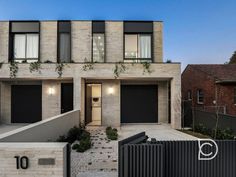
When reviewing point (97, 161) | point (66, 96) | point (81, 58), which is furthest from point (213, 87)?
point (97, 161)

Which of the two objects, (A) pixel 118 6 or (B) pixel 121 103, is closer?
(B) pixel 121 103

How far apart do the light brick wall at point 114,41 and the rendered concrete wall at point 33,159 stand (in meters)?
11.9

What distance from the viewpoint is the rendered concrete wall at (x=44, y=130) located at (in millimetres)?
5414

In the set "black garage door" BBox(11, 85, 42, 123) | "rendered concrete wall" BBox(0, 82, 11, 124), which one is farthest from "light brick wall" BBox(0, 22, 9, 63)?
"black garage door" BBox(11, 85, 42, 123)

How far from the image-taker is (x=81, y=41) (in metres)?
15.8

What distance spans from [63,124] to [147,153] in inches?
227

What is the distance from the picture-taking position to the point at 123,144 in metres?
4.91

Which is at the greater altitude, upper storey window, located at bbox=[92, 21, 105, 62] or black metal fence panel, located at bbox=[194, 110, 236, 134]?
upper storey window, located at bbox=[92, 21, 105, 62]

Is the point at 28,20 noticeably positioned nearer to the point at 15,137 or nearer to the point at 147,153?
the point at 15,137

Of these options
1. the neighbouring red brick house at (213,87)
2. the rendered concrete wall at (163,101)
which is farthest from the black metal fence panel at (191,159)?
the neighbouring red brick house at (213,87)

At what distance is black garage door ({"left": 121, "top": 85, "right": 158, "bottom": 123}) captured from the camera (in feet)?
52.2

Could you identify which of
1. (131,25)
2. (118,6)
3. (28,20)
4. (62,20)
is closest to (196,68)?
(131,25)

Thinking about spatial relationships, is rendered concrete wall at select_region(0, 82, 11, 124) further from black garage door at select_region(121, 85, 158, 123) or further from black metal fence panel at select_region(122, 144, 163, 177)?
black metal fence panel at select_region(122, 144, 163, 177)

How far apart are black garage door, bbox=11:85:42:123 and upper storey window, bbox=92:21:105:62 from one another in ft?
14.9
